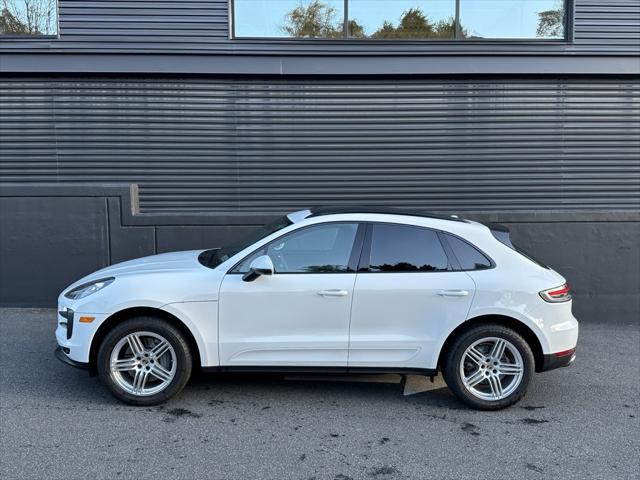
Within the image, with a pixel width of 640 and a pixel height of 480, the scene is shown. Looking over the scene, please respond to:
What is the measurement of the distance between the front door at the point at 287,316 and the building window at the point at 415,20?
522 cm


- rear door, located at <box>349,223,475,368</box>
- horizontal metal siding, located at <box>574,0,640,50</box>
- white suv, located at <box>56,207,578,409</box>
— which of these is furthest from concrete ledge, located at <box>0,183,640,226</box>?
rear door, located at <box>349,223,475,368</box>

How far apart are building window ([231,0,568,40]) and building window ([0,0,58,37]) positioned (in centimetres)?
310

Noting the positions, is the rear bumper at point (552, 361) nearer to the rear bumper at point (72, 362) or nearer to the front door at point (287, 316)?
the front door at point (287, 316)

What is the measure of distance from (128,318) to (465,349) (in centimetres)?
282

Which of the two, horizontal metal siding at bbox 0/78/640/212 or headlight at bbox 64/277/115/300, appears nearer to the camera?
headlight at bbox 64/277/115/300

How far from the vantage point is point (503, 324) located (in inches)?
187

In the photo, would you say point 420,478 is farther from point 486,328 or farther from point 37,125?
point 37,125

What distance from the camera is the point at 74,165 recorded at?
345 inches

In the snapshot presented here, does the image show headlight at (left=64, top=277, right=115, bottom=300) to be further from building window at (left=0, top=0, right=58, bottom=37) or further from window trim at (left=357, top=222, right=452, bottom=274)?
building window at (left=0, top=0, right=58, bottom=37)

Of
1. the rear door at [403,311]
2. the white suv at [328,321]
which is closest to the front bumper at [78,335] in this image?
the white suv at [328,321]

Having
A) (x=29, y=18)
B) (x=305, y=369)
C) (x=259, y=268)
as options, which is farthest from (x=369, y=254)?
(x=29, y=18)

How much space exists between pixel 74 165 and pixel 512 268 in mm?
6908

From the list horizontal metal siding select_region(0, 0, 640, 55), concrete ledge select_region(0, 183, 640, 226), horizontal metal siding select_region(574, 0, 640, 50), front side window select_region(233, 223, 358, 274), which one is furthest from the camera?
horizontal metal siding select_region(574, 0, 640, 50)

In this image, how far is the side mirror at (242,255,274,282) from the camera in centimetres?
455
